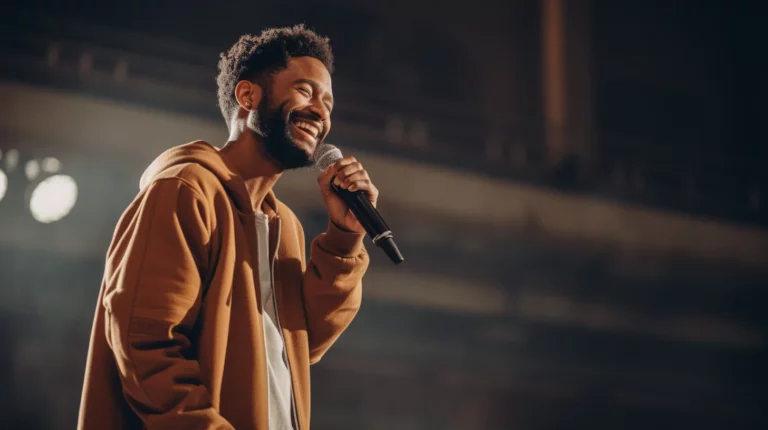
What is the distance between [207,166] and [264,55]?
8.7 inches

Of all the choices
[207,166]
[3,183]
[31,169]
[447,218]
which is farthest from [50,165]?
[207,166]

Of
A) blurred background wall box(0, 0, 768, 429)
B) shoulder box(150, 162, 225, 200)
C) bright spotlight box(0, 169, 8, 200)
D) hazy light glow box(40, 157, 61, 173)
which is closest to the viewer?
shoulder box(150, 162, 225, 200)

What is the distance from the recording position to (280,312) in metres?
1.24

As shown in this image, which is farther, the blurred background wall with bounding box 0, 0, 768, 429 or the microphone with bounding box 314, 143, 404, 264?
the blurred background wall with bounding box 0, 0, 768, 429

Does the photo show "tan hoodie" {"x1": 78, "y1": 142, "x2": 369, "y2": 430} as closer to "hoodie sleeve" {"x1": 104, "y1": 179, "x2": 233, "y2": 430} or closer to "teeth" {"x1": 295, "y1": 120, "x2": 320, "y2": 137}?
"hoodie sleeve" {"x1": 104, "y1": 179, "x2": 233, "y2": 430}

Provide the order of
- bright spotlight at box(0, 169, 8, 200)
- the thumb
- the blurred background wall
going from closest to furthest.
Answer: the thumb, bright spotlight at box(0, 169, 8, 200), the blurred background wall

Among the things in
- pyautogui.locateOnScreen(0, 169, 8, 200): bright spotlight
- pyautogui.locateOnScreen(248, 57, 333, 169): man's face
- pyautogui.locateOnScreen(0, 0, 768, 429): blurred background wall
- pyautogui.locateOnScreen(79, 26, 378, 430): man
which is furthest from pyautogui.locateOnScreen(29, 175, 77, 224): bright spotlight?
pyautogui.locateOnScreen(248, 57, 333, 169): man's face

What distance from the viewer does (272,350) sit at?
1.19 metres

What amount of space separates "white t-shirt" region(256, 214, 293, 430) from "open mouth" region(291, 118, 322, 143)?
14 centimetres

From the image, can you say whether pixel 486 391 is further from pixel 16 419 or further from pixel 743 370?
pixel 16 419

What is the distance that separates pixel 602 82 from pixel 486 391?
3.36m

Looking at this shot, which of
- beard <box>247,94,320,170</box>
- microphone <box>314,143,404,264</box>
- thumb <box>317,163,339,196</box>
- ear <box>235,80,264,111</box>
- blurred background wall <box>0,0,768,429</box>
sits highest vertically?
ear <box>235,80,264,111</box>

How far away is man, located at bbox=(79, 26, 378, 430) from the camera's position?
1002 millimetres

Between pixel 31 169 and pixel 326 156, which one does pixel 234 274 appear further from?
pixel 31 169
